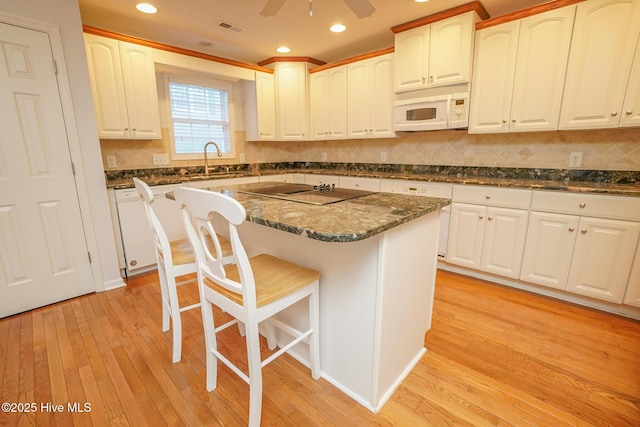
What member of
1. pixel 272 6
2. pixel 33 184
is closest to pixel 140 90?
pixel 33 184

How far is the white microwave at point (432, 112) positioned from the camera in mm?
2705

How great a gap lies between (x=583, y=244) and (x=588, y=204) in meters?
0.30

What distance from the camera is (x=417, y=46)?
2.85 m

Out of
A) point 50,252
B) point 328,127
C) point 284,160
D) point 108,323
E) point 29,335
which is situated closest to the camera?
point 29,335

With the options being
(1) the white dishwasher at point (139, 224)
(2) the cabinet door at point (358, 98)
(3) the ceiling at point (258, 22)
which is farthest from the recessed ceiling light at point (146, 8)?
(2) the cabinet door at point (358, 98)

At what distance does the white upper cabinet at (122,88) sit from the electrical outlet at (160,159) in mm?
401

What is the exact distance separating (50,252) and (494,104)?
388 cm

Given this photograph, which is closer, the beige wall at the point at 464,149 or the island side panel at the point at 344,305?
the island side panel at the point at 344,305

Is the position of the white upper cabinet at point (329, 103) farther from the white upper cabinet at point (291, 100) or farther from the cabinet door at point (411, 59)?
the cabinet door at point (411, 59)

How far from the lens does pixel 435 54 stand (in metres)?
2.75

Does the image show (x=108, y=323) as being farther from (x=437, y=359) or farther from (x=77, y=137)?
(x=437, y=359)

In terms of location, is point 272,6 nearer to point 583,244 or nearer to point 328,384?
point 328,384

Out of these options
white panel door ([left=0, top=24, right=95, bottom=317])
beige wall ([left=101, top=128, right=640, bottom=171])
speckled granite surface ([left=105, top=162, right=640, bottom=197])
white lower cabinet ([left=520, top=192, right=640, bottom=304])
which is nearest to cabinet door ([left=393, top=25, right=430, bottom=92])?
beige wall ([left=101, top=128, right=640, bottom=171])

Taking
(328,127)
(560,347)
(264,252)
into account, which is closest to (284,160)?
(328,127)
